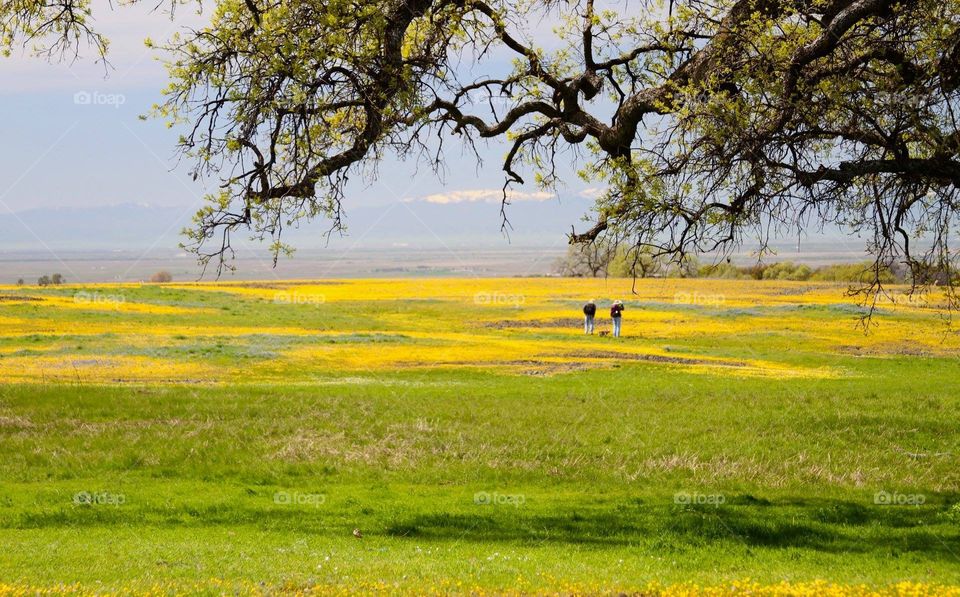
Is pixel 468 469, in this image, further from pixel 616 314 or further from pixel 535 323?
pixel 535 323

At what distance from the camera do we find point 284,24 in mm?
16125

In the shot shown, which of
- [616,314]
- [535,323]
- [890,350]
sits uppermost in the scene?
[616,314]

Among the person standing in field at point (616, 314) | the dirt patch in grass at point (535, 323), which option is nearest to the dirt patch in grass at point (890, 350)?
the person standing in field at point (616, 314)

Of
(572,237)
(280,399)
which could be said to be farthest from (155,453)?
(572,237)

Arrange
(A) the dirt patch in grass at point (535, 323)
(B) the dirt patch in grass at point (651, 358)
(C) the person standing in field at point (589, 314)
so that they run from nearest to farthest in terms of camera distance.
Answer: (B) the dirt patch in grass at point (651, 358) → (C) the person standing in field at point (589, 314) → (A) the dirt patch in grass at point (535, 323)

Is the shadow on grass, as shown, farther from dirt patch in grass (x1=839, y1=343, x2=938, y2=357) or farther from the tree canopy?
dirt patch in grass (x1=839, y1=343, x2=938, y2=357)

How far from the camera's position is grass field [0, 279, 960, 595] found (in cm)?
1218

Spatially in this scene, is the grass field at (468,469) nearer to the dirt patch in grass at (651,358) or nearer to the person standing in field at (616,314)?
the dirt patch in grass at (651,358)

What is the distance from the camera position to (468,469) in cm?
2027

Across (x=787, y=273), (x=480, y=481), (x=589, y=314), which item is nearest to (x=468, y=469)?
(x=480, y=481)

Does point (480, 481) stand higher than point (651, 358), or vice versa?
point (651, 358)

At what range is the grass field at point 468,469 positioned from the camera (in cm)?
1218

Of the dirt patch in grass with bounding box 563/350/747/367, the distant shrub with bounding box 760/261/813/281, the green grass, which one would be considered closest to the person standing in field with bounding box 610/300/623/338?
the dirt patch in grass with bounding box 563/350/747/367

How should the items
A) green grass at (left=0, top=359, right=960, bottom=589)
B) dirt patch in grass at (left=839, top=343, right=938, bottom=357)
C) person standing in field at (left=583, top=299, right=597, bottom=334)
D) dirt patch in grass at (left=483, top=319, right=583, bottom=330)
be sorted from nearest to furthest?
green grass at (left=0, top=359, right=960, bottom=589) → dirt patch in grass at (left=839, top=343, right=938, bottom=357) → person standing in field at (left=583, top=299, right=597, bottom=334) → dirt patch in grass at (left=483, top=319, right=583, bottom=330)
